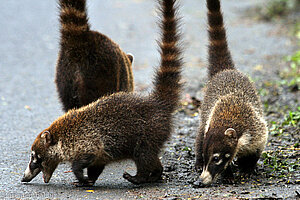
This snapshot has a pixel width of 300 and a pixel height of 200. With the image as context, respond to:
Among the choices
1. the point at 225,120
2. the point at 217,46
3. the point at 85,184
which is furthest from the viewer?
the point at 217,46

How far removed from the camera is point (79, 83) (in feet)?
19.4

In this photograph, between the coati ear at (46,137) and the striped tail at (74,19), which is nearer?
the coati ear at (46,137)

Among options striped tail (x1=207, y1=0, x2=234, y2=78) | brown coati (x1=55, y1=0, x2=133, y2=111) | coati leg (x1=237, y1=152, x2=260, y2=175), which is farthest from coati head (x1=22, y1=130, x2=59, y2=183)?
striped tail (x1=207, y1=0, x2=234, y2=78)

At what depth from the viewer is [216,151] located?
4.90m

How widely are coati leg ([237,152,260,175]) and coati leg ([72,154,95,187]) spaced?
65.4 inches

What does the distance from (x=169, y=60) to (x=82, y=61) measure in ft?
3.51

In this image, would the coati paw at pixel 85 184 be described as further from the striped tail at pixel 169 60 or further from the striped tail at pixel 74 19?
the striped tail at pixel 74 19

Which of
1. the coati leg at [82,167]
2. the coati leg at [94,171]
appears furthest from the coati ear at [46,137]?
the coati leg at [94,171]

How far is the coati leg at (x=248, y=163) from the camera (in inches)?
211

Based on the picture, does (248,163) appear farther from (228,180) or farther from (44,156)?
(44,156)

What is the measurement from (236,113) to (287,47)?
7.16 m

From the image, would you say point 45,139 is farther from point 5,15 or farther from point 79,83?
point 5,15

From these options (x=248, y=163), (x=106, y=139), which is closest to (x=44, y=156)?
(x=106, y=139)

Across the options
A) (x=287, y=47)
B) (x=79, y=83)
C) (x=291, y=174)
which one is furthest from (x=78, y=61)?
(x=287, y=47)
